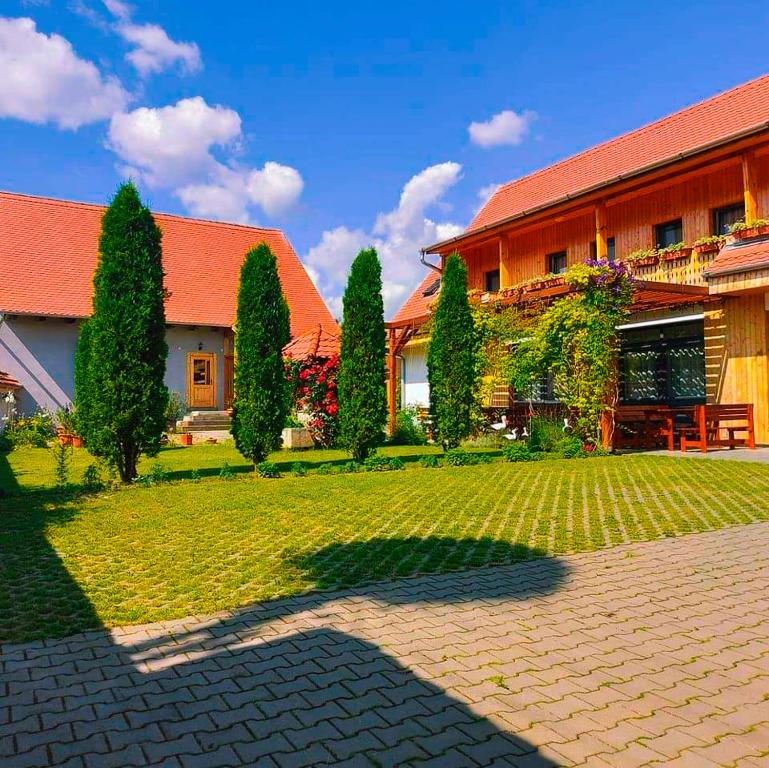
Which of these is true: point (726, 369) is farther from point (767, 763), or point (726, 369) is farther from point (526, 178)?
point (767, 763)

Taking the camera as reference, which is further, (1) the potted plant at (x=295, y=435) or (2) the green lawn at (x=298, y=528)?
(1) the potted plant at (x=295, y=435)

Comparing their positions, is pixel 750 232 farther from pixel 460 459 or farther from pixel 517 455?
pixel 460 459

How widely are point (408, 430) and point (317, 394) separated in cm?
335

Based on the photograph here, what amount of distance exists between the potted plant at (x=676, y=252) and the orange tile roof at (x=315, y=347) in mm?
8576

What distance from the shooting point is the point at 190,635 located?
3.94 metres

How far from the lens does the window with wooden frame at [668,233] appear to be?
57.1 feet

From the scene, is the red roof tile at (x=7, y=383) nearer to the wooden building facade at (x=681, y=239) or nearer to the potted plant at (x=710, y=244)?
the wooden building facade at (x=681, y=239)

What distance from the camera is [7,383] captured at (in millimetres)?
18594

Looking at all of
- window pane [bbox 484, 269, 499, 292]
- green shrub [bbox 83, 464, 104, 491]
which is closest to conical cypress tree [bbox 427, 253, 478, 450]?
green shrub [bbox 83, 464, 104, 491]

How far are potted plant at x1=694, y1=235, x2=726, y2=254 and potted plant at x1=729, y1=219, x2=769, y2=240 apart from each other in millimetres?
277

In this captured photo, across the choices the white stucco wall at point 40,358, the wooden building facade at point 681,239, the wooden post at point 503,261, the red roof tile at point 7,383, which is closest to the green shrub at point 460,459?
the wooden building facade at point 681,239

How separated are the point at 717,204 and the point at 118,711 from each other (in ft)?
57.2

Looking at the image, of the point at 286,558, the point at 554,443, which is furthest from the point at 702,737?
the point at 554,443

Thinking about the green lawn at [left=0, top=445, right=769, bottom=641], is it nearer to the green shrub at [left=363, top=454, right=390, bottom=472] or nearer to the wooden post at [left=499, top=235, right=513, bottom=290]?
the green shrub at [left=363, top=454, right=390, bottom=472]
